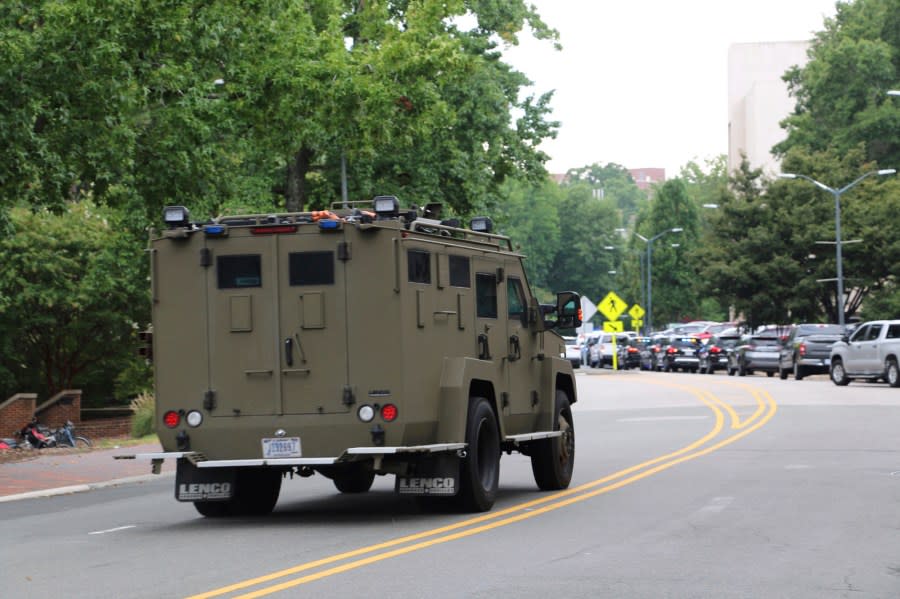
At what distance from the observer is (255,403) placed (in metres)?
14.0

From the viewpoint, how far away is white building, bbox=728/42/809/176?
120 meters

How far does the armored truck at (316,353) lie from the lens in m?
13.7

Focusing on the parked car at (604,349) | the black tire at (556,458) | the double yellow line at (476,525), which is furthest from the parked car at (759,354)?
the black tire at (556,458)

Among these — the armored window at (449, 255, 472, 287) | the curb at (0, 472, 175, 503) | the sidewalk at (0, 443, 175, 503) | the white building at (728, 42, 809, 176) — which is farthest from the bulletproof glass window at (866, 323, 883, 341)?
the white building at (728, 42, 809, 176)

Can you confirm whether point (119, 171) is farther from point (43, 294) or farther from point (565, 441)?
point (43, 294)

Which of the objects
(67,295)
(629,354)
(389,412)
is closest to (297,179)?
(67,295)

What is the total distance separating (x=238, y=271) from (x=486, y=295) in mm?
2633

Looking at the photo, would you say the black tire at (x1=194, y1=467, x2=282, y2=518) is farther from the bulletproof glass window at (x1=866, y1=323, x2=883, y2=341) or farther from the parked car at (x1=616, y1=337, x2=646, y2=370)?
the parked car at (x1=616, y1=337, x2=646, y2=370)

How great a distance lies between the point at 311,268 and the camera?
13922 millimetres

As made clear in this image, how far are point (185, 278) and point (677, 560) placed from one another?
538 cm

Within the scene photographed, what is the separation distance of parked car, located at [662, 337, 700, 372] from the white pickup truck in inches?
762

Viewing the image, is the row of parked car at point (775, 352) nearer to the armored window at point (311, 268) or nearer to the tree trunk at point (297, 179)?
the tree trunk at point (297, 179)

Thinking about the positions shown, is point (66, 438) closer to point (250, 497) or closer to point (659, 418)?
point (659, 418)

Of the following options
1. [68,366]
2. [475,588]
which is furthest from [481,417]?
[68,366]
